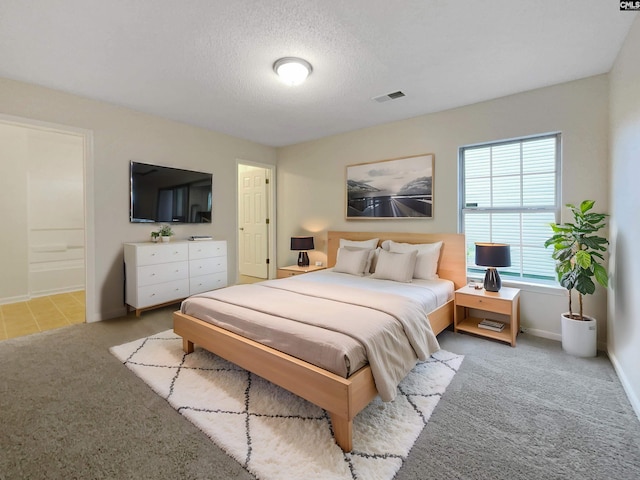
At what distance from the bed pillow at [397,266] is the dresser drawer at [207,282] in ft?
7.68

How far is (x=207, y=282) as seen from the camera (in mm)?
4203

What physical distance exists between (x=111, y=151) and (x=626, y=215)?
5036 mm

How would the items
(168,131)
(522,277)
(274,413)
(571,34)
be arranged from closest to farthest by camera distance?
(274,413), (571,34), (522,277), (168,131)

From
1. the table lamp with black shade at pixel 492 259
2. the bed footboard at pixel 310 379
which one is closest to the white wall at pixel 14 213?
the bed footboard at pixel 310 379

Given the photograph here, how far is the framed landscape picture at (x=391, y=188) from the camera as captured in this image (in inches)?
149

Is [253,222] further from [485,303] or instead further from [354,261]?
[485,303]

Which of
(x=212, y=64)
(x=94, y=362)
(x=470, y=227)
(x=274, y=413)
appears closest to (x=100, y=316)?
(x=94, y=362)

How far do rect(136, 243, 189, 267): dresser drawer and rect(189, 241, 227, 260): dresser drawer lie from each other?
90 mm

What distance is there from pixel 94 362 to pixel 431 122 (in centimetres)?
433

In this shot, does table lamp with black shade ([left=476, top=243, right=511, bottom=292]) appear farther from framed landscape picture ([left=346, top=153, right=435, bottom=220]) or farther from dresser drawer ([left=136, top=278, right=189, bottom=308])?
dresser drawer ([left=136, top=278, right=189, bottom=308])

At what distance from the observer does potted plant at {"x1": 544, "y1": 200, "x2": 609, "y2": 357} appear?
2.43 metres

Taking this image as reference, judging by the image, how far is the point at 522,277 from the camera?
10.6ft

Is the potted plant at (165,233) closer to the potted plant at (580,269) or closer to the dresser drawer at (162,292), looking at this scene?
the dresser drawer at (162,292)

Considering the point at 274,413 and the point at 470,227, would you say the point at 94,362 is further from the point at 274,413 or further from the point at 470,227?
the point at 470,227
